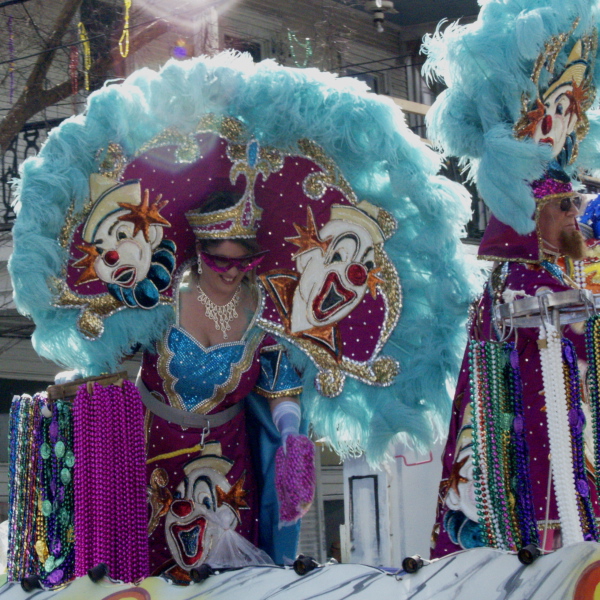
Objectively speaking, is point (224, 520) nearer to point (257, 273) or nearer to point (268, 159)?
point (257, 273)

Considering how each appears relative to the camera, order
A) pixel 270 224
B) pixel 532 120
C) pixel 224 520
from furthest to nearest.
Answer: pixel 270 224, pixel 224 520, pixel 532 120

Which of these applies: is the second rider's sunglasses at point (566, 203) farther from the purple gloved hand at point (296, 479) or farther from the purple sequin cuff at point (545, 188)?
the purple gloved hand at point (296, 479)

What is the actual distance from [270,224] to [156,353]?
0.56 m

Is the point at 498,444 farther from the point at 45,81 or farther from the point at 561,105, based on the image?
the point at 45,81

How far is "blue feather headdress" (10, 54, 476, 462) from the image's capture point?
3.17 meters

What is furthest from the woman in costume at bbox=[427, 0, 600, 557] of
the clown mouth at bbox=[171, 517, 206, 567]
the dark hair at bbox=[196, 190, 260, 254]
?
the clown mouth at bbox=[171, 517, 206, 567]

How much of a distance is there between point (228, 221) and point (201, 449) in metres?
0.72

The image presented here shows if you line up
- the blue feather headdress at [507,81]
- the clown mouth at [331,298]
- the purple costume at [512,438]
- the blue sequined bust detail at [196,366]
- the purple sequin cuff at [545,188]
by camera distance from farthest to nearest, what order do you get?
1. the clown mouth at [331,298]
2. the blue sequined bust detail at [196,366]
3. the purple sequin cuff at [545,188]
4. the blue feather headdress at [507,81]
5. the purple costume at [512,438]

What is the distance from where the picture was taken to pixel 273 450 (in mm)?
3342

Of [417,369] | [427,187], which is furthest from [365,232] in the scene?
[417,369]

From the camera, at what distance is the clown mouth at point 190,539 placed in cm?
313

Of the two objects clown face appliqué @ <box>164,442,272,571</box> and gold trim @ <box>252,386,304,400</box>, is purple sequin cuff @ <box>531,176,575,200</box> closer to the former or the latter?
gold trim @ <box>252,386,304,400</box>

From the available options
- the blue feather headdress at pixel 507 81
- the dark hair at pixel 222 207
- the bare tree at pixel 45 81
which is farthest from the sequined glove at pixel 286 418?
the bare tree at pixel 45 81

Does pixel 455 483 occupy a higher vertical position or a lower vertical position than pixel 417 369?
lower
